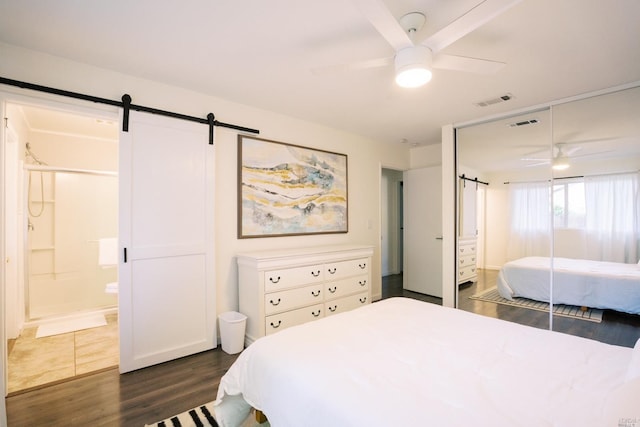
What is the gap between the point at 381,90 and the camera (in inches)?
111

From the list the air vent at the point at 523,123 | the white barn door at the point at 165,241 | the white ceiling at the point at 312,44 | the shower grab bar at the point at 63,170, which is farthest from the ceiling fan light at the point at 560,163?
the shower grab bar at the point at 63,170

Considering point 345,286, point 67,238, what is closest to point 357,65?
point 345,286

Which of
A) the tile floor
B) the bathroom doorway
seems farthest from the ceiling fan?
the tile floor

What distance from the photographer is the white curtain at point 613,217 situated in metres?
2.58

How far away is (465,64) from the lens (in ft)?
5.84

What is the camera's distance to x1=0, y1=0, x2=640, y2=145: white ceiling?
5.62 feet

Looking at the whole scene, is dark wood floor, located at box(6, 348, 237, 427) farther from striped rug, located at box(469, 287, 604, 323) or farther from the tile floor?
striped rug, located at box(469, 287, 604, 323)

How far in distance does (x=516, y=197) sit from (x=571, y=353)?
2.23 metres

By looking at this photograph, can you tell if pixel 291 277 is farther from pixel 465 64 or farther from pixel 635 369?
pixel 635 369

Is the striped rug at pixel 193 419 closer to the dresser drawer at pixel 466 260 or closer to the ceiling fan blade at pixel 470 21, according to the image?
the ceiling fan blade at pixel 470 21

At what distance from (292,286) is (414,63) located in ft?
7.29

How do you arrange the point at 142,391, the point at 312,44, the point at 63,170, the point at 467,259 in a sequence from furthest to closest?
the point at 63,170 < the point at 467,259 < the point at 142,391 < the point at 312,44

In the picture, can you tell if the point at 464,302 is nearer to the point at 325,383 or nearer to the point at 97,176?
the point at 325,383

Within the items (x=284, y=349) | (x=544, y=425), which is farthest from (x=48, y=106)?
(x=544, y=425)
